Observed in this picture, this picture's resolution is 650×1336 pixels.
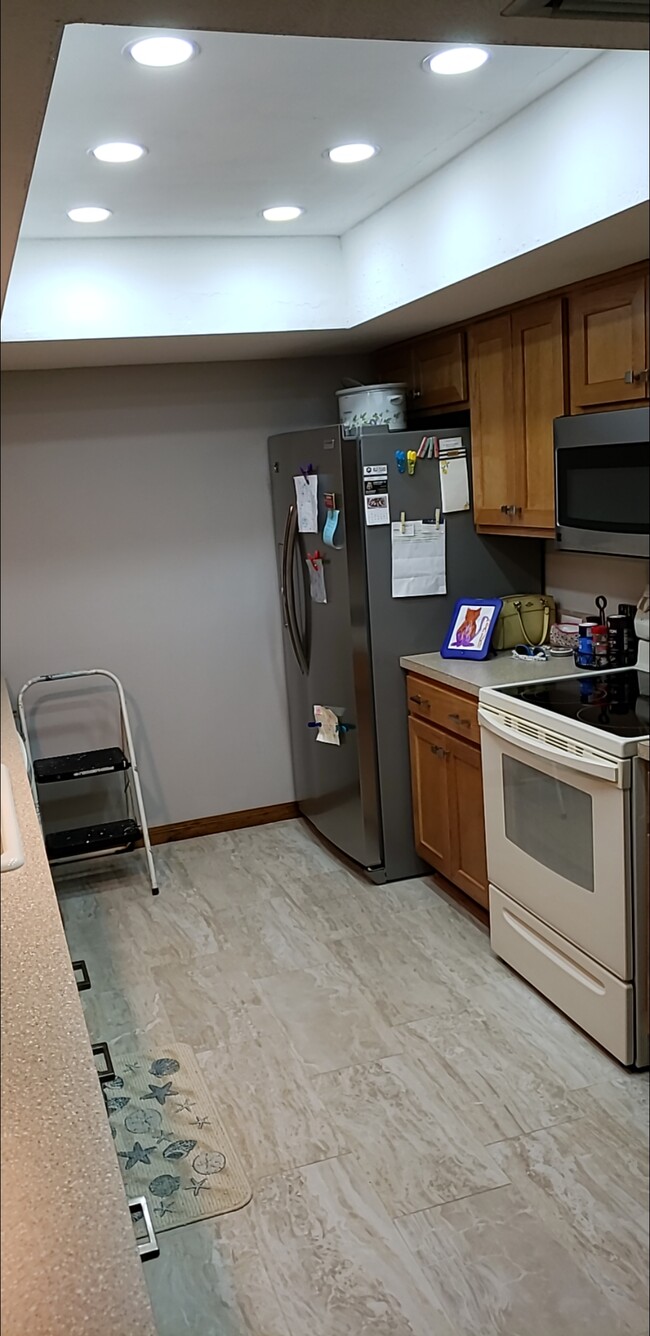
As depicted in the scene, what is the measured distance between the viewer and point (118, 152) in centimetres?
237

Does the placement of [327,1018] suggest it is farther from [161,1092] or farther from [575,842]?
[575,842]

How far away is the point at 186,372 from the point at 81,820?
1.90m

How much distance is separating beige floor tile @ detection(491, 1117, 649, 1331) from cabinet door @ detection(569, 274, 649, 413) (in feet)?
5.99

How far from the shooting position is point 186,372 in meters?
4.22

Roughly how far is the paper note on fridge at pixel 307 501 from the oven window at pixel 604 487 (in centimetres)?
111

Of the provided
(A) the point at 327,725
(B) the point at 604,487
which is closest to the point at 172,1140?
(A) the point at 327,725

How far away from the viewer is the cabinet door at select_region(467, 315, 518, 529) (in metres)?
3.32

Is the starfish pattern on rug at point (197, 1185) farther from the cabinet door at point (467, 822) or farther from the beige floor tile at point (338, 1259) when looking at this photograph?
the cabinet door at point (467, 822)

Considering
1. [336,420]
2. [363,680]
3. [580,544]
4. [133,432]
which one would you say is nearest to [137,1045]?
[363,680]

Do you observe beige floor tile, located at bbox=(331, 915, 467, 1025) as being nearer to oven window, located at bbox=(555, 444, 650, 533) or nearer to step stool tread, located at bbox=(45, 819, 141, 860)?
step stool tread, located at bbox=(45, 819, 141, 860)

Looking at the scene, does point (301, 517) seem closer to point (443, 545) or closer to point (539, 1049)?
point (443, 545)

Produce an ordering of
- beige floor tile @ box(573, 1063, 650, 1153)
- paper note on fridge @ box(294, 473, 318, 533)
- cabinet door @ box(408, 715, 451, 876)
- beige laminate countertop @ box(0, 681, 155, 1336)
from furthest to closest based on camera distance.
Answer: paper note on fridge @ box(294, 473, 318, 533), cabinet door @ box(408, 715, 451, 876), beige floor tile @ box(573, 1063, 650, 1153), beige laminate countertop @ box(0, 681, 155, 1336)

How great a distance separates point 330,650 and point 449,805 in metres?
0.80

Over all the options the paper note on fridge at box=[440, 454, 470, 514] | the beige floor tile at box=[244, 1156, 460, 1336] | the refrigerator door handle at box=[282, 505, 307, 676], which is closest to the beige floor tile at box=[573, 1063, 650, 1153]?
the beige floor tile at box=[244, 1156, 460, 1336]
